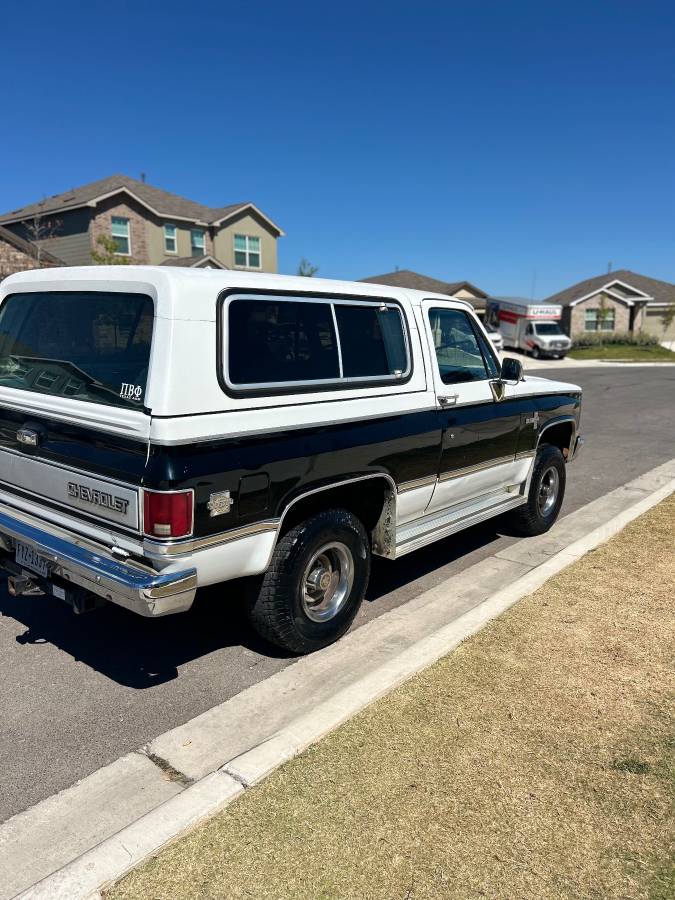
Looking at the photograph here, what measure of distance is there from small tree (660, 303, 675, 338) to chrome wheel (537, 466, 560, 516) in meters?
51.8

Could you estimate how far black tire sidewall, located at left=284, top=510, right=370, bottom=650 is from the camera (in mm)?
3877

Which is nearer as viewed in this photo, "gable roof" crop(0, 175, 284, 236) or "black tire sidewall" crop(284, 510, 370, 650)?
"black tire sidewall" crop(284, 510, 370, 650)

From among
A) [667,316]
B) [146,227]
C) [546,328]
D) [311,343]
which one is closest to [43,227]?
[146,227]

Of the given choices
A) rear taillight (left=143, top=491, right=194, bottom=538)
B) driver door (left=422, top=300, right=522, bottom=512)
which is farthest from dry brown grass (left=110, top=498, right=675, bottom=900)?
driver door (left=422, top=300, right=522, bottom=512)

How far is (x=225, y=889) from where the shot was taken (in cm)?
246

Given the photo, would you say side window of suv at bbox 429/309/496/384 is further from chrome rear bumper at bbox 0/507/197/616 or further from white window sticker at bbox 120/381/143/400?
chrome rear bumper at bbox 0/507/197/616

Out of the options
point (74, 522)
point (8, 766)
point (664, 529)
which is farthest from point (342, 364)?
point (664, 529)

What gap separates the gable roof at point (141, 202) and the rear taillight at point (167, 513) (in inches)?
1084

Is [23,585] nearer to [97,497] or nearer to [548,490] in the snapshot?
[97,497]

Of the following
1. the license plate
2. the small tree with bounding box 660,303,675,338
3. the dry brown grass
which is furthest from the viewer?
the small tree with bounding box 660,303,675,338

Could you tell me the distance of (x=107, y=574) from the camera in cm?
335

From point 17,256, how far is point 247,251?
13160 millimetres

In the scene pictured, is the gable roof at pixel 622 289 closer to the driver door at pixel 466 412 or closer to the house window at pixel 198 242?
the house window at pixel 198 242

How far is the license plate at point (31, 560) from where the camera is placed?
12.3 ft
